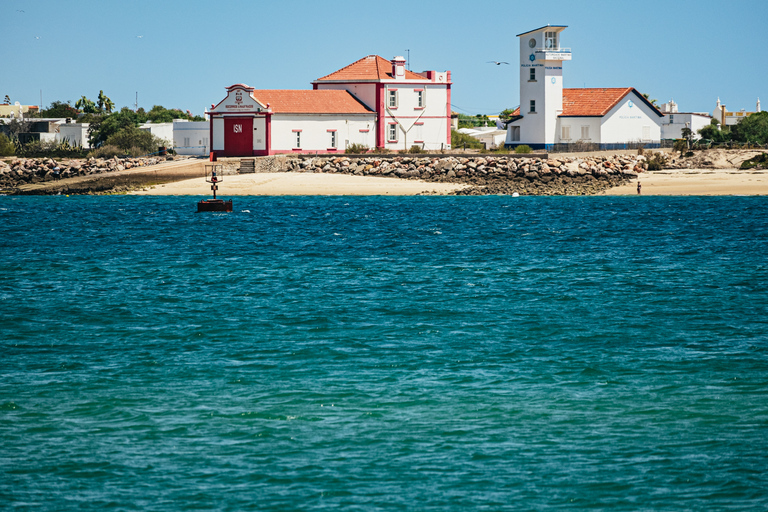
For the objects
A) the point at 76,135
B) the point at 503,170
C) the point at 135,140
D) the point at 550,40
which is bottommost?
the point at 503,170

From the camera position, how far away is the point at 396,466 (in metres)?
10.6

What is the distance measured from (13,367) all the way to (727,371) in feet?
37.8

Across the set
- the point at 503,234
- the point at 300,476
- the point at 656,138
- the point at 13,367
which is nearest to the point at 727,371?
the point at 300,476

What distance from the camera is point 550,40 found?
238 feet

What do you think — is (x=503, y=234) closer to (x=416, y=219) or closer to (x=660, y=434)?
(x=416, y=219)

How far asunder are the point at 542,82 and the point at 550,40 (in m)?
3.59

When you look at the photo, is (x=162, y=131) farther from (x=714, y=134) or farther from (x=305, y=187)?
(x=714, y=134)

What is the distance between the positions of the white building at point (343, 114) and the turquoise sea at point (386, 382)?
3640cm

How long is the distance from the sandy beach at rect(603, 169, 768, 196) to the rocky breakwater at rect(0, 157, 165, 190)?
35.1 metres

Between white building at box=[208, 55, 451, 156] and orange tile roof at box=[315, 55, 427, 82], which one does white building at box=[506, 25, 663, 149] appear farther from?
orange tile roof at box=[315, 55, 427, 82]

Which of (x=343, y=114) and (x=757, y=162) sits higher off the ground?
(x=343, y=114)

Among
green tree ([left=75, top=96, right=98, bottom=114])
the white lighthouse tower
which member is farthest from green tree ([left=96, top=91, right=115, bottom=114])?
the white lighthouse tower

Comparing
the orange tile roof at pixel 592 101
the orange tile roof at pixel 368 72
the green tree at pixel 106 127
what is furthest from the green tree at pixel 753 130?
the green tree at pixel 106 127

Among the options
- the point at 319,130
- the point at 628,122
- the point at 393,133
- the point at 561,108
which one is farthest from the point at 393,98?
the point at 628,122
